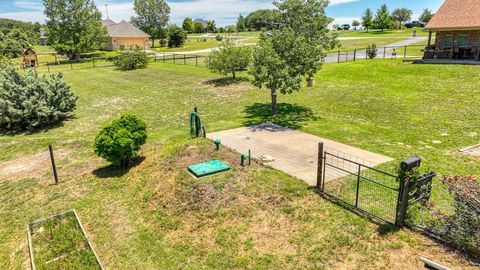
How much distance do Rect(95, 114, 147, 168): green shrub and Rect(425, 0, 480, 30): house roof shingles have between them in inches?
954

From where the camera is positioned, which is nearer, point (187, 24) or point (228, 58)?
point (228, 58)

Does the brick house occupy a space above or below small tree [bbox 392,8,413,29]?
below

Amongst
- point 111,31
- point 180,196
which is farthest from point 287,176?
point 111,31

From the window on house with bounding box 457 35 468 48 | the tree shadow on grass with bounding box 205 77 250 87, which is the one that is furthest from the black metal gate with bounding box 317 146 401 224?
the window on house with bounding box 457 35 468 48

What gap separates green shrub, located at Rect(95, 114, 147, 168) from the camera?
10.6m

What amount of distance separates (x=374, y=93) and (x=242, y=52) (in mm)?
11027

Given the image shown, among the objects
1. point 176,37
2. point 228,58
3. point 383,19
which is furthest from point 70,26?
point 383,19

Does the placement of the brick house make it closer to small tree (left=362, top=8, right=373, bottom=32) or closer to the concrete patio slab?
the concrete patio slab

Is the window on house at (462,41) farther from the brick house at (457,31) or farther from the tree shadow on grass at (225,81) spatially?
the tree shadow on grass at (225,81)

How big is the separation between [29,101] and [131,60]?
62.5 ft

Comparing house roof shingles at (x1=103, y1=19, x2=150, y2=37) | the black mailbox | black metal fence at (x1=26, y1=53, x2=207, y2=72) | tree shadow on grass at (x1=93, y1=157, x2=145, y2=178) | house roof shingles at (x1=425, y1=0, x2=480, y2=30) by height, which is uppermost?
house roof shingles at (x1=103, y1=19, x2=150, y2=37)

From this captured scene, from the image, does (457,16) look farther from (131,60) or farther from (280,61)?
(131,60)

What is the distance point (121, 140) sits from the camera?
1052cm

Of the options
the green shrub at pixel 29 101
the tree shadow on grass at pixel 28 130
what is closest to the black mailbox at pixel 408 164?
the tree shadow on grass at pixel 28 130
